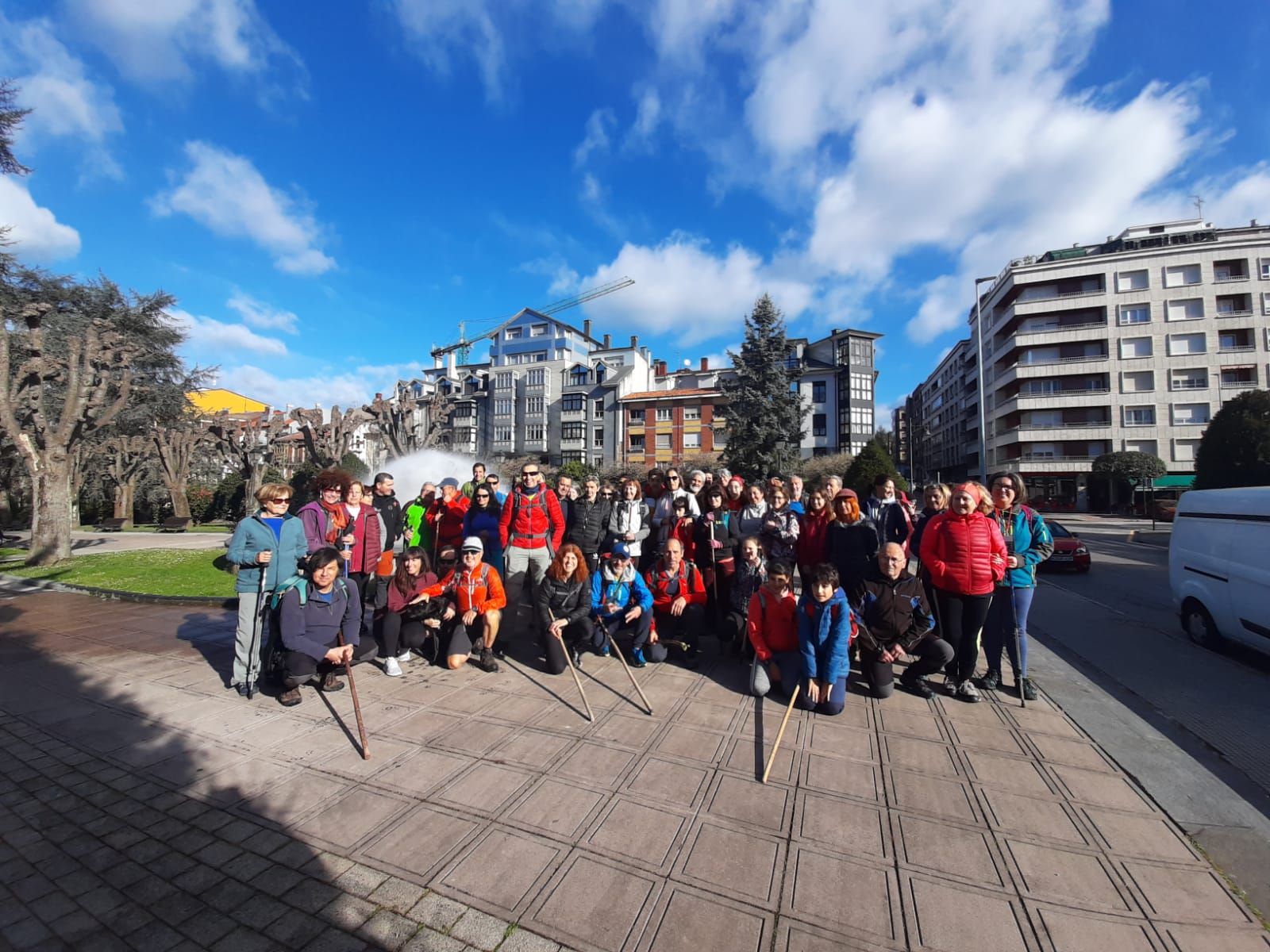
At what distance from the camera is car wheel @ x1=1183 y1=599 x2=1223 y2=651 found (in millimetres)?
6590

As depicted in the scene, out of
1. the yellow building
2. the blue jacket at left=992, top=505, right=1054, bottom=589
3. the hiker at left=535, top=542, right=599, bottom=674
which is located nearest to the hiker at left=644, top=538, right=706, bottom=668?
the hiker at left=535, top=542, right=599, bottom=674

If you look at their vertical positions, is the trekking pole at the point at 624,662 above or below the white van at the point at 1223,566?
below

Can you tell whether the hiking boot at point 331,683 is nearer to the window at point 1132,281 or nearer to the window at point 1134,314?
the window at point 1134,314

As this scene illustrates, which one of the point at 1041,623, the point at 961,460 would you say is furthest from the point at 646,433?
the point at 1041,623

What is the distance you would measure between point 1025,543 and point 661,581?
3631 millimetres

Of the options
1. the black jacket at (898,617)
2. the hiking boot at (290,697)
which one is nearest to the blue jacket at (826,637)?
the black jacket at (898,617)

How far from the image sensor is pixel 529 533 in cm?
673

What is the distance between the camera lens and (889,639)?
5.00 metres

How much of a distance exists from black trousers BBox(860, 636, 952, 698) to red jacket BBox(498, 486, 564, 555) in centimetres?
374

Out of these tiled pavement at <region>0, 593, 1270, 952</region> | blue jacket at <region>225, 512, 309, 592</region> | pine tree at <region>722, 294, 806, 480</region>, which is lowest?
tiled pavement at <region>0, 593, 1270, 952</region>

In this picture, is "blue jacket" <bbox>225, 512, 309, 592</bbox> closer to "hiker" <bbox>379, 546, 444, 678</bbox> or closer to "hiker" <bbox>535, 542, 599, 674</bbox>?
"hiker" <bbox>379, 546, 444, 678</bbox>

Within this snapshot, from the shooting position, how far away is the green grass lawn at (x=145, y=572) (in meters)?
9.84

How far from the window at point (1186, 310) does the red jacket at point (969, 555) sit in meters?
52.9

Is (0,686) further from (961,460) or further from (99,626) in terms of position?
(961,460)
